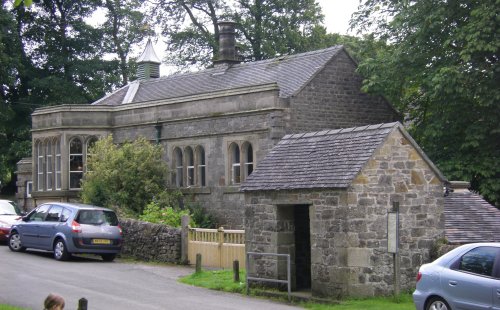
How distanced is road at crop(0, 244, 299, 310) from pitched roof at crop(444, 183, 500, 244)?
427 centimetres

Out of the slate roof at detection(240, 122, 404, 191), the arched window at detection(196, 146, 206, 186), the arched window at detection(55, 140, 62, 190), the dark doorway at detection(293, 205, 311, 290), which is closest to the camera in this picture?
the slate roof at detection(240, 122, 404, 191)

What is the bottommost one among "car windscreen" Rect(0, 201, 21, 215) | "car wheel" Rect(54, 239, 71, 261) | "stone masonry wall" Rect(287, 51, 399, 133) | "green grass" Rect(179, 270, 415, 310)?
"green grass" Rect(179, 270, 415, 310)

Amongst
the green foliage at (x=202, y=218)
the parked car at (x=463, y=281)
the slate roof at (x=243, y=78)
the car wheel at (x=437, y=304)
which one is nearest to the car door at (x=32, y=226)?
the green foliage at (x=202, y=218)

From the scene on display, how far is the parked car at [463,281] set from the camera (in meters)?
12.5

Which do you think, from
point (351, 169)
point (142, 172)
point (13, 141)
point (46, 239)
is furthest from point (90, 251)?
point (13, 141)

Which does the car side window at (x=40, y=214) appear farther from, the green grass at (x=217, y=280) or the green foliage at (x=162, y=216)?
the green grass at (x=217, y=280)

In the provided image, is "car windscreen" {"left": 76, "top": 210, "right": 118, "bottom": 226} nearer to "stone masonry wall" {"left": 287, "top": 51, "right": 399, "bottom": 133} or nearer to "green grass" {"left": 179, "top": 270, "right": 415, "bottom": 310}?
"green grass" {"left": 179, "top": 270, "right": 415, "bottom": 310}

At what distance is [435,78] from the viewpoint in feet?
86.6

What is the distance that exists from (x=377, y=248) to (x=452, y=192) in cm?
428

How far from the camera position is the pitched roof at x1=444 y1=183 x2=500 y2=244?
17.7 meters

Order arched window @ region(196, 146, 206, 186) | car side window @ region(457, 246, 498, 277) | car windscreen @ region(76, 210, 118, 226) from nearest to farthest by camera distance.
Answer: car side window @ region(457, 246, 498, 277)
car windscreen @ region(76, 210, 118, 226)
arched window @ region(196, 146, 206, 186)

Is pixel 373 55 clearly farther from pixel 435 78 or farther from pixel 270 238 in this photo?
pixel 270 238

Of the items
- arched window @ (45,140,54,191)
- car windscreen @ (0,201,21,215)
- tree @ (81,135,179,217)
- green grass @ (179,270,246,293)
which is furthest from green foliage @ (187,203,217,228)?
arched window @ (45,140,54,191)

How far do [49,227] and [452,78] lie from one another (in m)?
13.5
